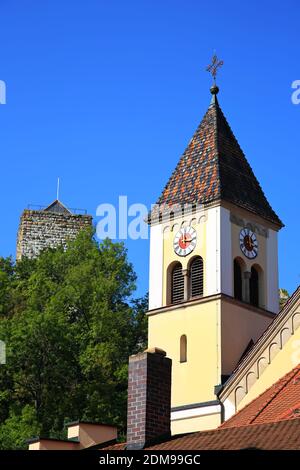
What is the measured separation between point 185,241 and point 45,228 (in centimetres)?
3979

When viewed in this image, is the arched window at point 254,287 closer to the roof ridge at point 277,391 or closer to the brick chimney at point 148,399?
the roof ridge at point 277,391

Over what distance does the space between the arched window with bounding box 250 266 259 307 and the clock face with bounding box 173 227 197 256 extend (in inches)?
85.6

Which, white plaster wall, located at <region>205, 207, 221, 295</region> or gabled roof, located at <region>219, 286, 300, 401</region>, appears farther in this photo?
white plaster wall, located at <region>205, 207, 221, 295</region>

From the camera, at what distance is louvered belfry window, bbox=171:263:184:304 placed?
102 feet

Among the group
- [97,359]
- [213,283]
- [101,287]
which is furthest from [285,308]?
[101,287]

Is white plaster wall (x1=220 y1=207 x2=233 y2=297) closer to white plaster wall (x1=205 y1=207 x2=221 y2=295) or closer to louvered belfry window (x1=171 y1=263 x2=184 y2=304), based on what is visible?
white plaster wall (x1=205 y1=207 x2=221 y2=295)

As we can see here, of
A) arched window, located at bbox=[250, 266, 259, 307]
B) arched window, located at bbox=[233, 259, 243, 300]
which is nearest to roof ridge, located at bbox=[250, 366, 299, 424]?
arched window, located at bbox=[233, 259, 243, 300]

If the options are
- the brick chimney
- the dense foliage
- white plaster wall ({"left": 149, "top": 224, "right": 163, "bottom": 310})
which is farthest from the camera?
the dense foliage

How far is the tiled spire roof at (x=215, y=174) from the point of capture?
105ft

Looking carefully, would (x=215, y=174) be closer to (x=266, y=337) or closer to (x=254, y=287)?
(x=254, y=287)

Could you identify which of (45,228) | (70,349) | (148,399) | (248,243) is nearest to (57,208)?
(45,228)

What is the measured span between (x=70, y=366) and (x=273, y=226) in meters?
14.2

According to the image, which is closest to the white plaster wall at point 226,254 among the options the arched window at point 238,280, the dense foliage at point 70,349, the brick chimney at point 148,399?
the arched window at point 238,280

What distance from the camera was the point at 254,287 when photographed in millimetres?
32156
